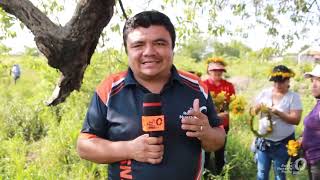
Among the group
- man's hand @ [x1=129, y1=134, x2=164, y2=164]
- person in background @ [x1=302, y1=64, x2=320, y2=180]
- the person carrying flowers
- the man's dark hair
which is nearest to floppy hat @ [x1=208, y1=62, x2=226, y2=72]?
the person carrying flowers

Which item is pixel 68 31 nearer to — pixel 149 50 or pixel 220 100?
pixel 149 50

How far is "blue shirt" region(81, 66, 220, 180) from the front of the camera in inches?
82.4

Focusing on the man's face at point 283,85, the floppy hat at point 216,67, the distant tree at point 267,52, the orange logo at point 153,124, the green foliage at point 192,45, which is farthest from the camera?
the green foliage at point 192,45

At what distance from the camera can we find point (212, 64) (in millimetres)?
5719

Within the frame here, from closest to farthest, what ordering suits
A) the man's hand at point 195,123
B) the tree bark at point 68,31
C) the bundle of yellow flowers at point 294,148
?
the man's hand at point 195,123, the tree bark at point 68,31, the bundle of yellow flowers at point 294,148

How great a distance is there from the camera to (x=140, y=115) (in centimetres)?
210

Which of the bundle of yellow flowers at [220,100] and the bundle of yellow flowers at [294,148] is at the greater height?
the bundle of yellow flowers at [220,100]

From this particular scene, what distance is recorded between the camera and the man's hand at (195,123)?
2.00 metres

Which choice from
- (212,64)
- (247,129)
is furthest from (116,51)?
(247,129)

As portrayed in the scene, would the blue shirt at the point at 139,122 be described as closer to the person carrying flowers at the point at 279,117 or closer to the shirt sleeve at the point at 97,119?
the shirt sleeve at the point at 97,119

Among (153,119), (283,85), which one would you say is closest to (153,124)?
(153,119)

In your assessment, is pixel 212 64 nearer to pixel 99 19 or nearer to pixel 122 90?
pixel 99 19

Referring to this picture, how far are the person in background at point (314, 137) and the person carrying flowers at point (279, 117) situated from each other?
604 millimetres

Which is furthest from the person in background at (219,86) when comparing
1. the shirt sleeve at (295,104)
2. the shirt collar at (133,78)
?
the shirt collar at (133,78)
